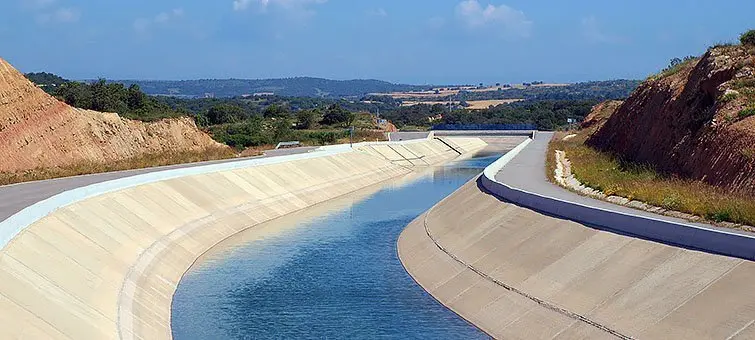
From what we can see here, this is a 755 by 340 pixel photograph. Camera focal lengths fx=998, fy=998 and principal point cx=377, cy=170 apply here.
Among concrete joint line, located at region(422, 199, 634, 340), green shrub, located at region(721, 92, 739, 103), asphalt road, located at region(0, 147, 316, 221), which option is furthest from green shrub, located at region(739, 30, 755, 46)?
asphalt road, located at region(0, 147, 316, 221)

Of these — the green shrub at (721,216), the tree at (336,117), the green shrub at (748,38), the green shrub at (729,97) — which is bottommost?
the tree at (336,117)

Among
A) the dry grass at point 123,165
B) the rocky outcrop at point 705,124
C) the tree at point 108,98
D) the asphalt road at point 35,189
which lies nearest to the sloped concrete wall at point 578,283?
the rocky outcrop at point 705,124

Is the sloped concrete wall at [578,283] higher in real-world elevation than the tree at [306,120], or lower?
higher

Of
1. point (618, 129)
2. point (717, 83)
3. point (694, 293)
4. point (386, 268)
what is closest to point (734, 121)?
point (717, 83)

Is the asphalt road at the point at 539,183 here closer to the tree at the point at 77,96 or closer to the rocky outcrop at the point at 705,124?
the rocky outcrop at the point at 705,124

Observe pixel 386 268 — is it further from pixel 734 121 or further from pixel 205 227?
pixel 734 121

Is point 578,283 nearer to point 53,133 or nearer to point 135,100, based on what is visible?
point 53,133
